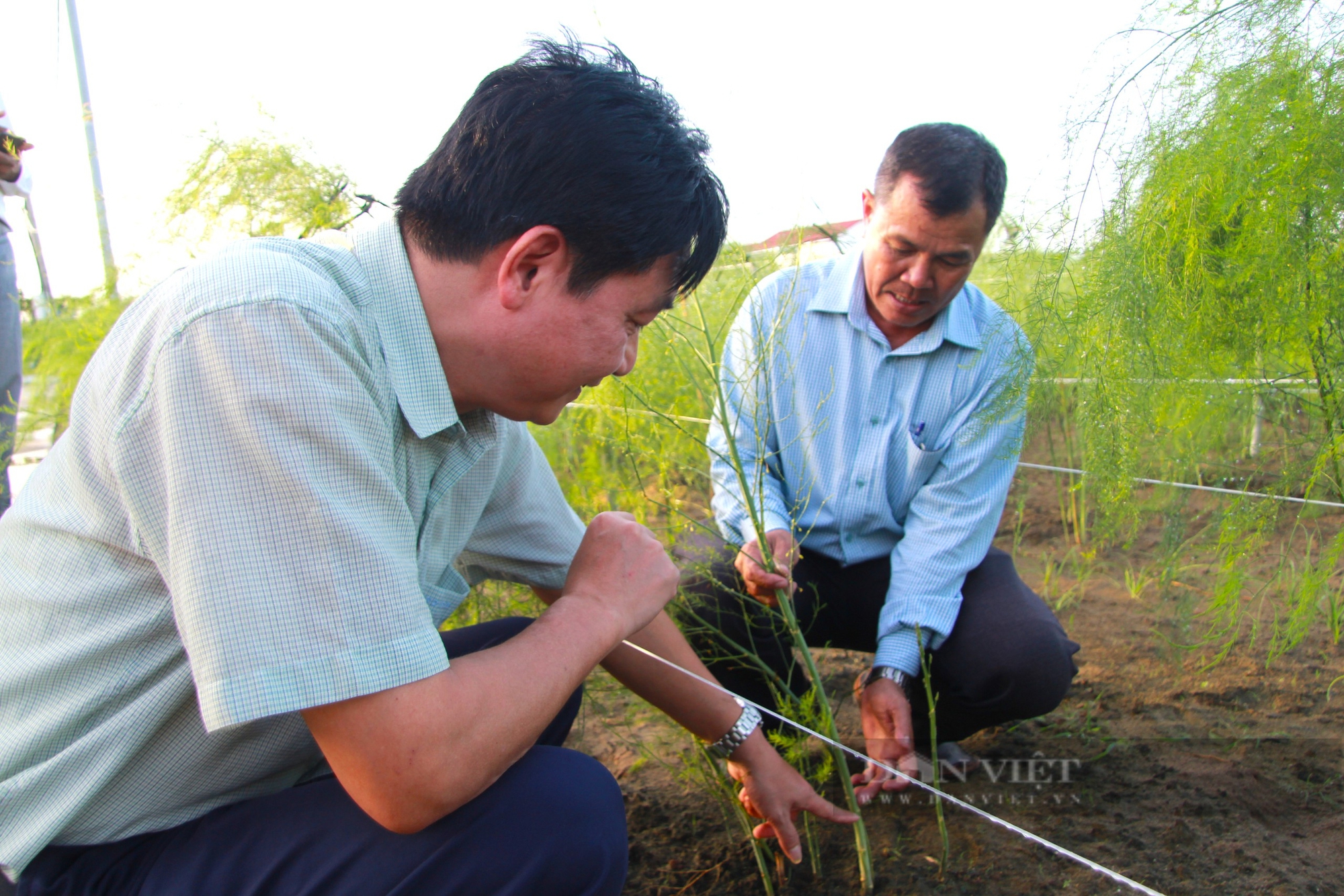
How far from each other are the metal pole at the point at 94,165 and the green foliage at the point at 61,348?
0.11 metres

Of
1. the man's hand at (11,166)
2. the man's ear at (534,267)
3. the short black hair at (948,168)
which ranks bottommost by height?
the man's ear at (534,267)

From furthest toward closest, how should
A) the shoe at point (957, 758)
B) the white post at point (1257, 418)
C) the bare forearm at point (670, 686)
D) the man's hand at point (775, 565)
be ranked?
1. the white post at point (1257, 418)
2. the shoe at point (957, 758)
3. the man's hand at point (775, 565)
4. the bare forearm at point (670, 686)

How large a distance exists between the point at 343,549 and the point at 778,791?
0.90m

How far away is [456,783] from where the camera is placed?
0.98 m

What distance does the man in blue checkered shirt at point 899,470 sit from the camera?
184 cm

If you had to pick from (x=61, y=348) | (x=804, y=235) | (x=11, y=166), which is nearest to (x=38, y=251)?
(x=61, y=348)

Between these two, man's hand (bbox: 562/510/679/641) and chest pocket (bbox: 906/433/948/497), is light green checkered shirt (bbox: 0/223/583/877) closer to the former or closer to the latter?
man's hand (bbox: 562/510/679/641)

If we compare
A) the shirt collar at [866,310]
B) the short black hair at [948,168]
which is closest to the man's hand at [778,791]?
the shirt collar at [866,310]

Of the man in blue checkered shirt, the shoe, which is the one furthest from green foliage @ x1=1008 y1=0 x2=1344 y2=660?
the shoe

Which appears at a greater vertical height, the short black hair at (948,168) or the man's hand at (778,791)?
the short black hair at (948,168)

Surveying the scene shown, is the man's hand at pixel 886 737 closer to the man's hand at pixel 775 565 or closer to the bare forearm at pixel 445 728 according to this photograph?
the man's hand at pixel 775 565

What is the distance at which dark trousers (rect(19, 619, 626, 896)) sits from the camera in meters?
1.06

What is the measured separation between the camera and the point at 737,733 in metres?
1.51

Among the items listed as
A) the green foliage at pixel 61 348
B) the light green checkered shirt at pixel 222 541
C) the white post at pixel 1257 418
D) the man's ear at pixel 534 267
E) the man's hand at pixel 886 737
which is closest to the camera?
the light green checkered shirt at pixel 222 541
